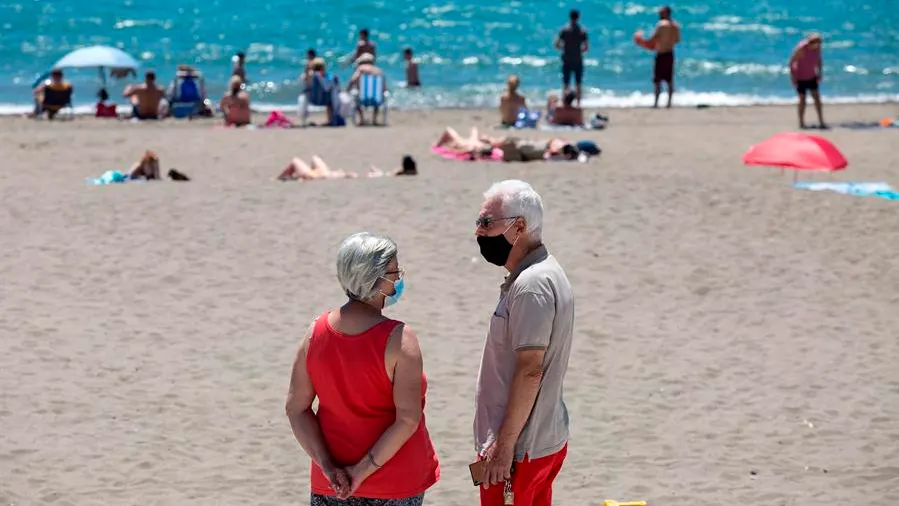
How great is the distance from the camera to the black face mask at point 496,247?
355cm

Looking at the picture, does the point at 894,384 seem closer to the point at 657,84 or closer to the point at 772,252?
the point at 772,252

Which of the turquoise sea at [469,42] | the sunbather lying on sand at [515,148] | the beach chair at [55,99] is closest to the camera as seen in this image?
the sunbather lying on sand at [515,148]

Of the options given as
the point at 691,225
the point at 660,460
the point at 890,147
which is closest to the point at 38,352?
the point at 660,460

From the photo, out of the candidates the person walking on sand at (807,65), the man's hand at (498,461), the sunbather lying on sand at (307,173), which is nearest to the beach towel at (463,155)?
the sunbather lying on sand at (307,173)

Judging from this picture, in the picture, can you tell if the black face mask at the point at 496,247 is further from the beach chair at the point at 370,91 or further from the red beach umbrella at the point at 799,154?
the beach chair at the point at 370,91

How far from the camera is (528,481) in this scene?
3596 millimetres

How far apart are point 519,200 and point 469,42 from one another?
3541cm

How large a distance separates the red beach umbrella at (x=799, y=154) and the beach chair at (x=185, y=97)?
11.0 m

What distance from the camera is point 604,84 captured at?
29.4 metres

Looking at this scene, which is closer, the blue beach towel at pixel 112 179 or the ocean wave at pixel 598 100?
the blue beach towel at pixel 112 179

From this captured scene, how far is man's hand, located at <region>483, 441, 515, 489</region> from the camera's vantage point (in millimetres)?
3518

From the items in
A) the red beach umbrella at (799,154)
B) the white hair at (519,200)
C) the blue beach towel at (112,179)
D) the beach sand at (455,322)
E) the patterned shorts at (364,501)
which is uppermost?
the white hair at (519,200)

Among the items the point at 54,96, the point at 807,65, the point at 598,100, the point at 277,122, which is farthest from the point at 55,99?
the point at 807,65

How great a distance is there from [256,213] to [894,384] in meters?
5.78
